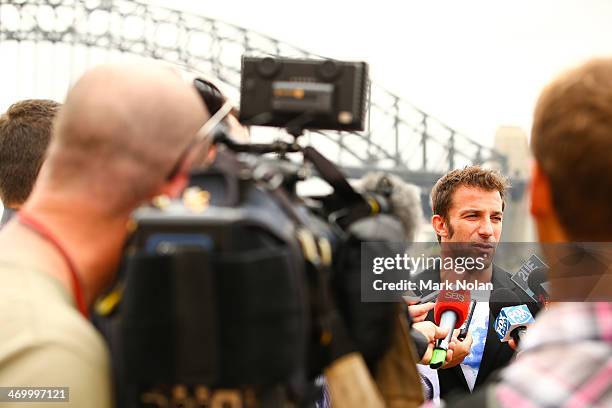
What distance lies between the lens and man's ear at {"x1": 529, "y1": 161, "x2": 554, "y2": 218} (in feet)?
4.72

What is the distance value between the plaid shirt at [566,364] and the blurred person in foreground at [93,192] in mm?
795

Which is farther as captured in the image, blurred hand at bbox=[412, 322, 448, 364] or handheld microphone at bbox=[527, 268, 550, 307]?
handheld microphone at bbox=[527, 268, 550, 307]

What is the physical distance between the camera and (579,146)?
1.35 m

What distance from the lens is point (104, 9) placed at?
5778 centimetres

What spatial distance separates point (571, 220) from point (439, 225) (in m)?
2.95

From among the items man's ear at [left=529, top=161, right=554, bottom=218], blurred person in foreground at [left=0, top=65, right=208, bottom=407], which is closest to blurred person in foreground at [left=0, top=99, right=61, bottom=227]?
blurred person in foreground at [left=0, top=65, right=208, bottom=407]

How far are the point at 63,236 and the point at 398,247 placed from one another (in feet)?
2.60

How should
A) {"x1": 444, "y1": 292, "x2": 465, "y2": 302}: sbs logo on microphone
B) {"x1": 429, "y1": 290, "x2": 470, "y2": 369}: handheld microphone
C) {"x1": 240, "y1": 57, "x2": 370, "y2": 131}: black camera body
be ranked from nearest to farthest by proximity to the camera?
{"x1": 240, "y1": 57, "x2": 370, "y2": 131}: black camera body
{"x1": 429, "y1": 290, "x2": 470, "y2": 369}: handheld microphone
{"x1": 444, "y1": 292, "x2": 465, "y2": 302}: sbs logo on microphone

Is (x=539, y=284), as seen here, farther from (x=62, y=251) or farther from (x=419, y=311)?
(x=62, y=251)

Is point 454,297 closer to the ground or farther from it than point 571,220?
closer to the ground

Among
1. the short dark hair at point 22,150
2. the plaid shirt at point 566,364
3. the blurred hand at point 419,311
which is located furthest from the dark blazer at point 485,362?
the plaid shirt at point 566,364

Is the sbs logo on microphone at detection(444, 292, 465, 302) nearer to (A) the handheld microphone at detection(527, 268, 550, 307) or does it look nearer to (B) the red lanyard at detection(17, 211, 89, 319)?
(A) the handheld microphone at detection(527, 268, 550, 307)

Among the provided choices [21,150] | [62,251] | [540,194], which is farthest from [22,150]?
[540,194]

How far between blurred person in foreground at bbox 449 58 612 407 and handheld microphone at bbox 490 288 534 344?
6.98 feet
